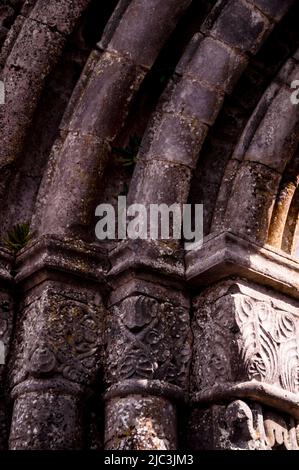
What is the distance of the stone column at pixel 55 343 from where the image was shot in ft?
12.1

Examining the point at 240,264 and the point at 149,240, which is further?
the point at 149,240

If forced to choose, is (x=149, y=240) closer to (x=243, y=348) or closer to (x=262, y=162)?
(x=243, y=348)

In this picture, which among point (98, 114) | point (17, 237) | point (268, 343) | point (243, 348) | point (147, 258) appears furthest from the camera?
point (98, 114)

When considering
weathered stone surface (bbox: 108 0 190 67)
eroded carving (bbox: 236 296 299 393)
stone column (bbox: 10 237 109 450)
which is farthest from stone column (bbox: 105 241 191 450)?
weathered stone surface (bbox: 108 0 190 67)

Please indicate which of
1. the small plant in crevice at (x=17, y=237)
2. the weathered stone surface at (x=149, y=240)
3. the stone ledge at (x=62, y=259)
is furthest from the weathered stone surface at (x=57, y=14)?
the stone ledge at (x=62, y=259)

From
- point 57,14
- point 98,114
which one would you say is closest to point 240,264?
point 98,114

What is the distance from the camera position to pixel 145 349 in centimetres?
387

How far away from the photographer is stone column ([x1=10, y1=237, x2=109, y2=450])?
368 centimetres

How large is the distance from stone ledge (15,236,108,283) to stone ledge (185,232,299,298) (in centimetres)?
45

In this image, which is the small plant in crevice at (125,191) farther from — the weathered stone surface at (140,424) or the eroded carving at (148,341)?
the weathered stone surface at (140,424)

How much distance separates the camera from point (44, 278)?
4020 millimetres

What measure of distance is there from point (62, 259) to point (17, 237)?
1.30 feet

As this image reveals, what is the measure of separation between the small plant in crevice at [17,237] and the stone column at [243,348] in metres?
0.84

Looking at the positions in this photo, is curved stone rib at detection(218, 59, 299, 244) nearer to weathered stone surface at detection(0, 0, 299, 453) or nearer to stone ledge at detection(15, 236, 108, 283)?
weathered stone surface at detection(0, 0, 299, 453)
